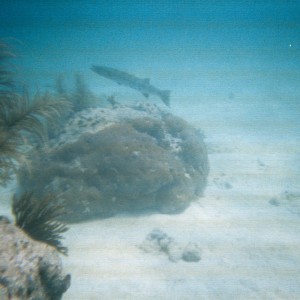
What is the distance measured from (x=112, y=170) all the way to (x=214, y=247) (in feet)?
10.9

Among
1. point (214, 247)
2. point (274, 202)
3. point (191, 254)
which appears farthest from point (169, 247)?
point (274, 202)

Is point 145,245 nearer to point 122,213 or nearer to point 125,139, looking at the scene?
point 122,213

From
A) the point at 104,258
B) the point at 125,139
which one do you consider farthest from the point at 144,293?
the point at 125,139

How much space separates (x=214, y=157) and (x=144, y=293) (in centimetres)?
837

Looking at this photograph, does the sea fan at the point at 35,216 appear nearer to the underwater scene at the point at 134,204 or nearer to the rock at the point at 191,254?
the underwater scene at the point at 134,204

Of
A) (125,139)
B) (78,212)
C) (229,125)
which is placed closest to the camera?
(78,212)

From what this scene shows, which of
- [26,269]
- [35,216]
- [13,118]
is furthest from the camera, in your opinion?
[13,118]

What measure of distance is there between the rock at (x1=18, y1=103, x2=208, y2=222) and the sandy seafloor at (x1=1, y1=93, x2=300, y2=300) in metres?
0.42

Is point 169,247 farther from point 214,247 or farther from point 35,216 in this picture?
point 35,216

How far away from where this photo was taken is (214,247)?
261 inches

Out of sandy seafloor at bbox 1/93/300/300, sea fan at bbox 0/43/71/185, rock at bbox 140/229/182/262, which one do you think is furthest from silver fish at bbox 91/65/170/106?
rock at bbox 140/229/182/262

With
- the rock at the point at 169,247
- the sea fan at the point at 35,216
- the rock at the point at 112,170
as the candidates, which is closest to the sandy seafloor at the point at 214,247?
the rock at the point at 169,247

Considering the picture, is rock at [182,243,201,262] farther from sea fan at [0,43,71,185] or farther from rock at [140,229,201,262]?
sea fan at [0,43,71,185]

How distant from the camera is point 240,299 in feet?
16.9
